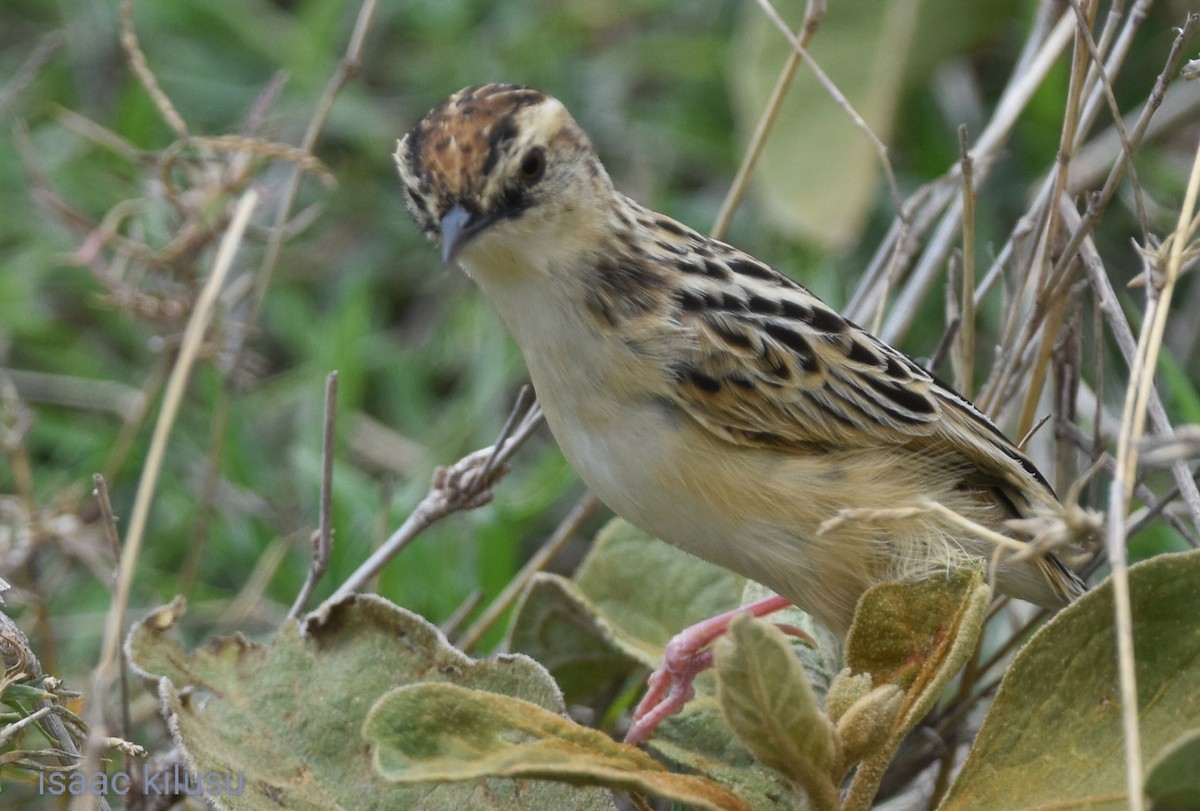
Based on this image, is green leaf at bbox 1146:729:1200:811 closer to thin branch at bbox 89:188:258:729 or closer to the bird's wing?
the bird's wing

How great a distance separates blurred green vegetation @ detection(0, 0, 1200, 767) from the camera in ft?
14.6

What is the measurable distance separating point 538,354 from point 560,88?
118 inches

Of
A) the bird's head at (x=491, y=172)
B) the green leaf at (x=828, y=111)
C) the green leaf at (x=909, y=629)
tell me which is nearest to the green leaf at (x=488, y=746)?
the green leaf at (x=909, y=629)

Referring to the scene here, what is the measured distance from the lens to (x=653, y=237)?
3.31 meters

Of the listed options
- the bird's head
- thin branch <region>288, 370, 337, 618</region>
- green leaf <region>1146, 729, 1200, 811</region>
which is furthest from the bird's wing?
green leaf <region>1146, 729, 1200, 811</region>

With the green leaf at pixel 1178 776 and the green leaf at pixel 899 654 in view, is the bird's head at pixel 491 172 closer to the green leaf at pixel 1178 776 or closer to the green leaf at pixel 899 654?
the green leaf at pixel 899 654

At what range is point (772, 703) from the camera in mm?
2133

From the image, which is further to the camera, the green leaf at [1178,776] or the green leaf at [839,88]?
the green leaf at [839,88]

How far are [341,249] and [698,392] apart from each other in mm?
3203

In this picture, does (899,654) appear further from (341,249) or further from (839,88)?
(341,249)

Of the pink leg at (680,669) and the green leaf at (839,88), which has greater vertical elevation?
the green leaf at (839,88)

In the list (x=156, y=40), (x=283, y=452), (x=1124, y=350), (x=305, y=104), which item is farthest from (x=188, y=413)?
(x=1124, y=350)

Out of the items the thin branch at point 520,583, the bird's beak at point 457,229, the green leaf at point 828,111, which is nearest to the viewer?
the bird's beak at point 457,229

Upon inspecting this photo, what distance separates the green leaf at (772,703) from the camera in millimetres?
2066
